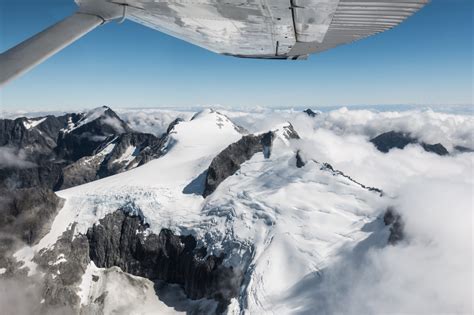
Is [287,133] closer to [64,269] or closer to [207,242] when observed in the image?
[207,242]

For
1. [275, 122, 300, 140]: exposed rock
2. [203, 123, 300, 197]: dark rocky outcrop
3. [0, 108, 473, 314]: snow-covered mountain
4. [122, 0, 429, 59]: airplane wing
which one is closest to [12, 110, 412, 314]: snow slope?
[0, 108, 473, 314]: snow-covered mountain

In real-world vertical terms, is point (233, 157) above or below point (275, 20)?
below

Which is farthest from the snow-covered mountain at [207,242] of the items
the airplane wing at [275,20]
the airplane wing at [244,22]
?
the airplane wing at [244,22]

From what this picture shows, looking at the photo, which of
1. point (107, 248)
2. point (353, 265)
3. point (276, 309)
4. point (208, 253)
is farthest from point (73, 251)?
point (353, 265)

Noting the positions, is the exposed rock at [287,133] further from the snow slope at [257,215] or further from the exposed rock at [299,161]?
the snow slope at [257,215]

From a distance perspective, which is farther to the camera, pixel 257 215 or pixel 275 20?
pixel 257 215

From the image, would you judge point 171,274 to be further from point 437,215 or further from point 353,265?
point 437,215

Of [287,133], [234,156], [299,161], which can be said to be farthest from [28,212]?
[287,133]
